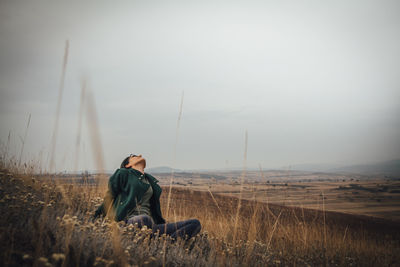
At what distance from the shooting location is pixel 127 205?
3.79 meters

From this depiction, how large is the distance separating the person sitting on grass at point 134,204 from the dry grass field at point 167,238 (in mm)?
180

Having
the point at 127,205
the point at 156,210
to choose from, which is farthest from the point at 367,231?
the point at 127,205

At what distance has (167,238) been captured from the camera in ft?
12.2

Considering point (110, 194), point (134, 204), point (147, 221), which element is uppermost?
point (110, 194)

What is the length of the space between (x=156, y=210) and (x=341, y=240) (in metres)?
4.20

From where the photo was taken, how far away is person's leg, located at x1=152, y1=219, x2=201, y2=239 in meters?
3.82

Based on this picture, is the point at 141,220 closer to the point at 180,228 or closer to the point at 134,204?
the point at 134,204

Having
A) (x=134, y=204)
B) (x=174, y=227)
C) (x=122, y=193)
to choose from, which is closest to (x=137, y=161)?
(x=122, y=193)

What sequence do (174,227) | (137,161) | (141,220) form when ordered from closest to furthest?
(141,220) < (174,227) < (137,161)

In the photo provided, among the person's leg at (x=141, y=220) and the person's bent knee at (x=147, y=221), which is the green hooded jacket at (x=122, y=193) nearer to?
the person's leg at (x=141, y=220)

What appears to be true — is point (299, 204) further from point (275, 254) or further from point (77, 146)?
point (77, 146)

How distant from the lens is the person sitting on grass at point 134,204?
3.76 meters

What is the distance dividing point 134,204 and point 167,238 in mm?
710

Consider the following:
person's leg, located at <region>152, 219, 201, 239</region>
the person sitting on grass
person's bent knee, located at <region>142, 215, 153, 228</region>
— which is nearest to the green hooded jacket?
the person sitting on grass
